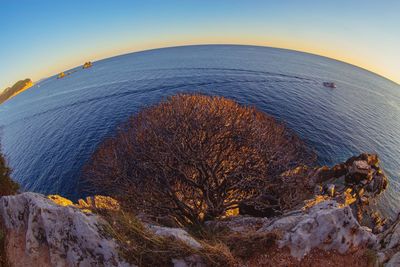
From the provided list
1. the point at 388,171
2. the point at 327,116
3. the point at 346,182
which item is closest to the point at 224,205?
the point at 346,182

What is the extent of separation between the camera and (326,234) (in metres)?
13.4

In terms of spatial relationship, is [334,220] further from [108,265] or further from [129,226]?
[108,265]

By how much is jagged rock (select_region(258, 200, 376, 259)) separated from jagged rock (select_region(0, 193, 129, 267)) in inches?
380

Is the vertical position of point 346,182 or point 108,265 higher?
point 108,265

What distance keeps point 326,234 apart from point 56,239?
16.2 m

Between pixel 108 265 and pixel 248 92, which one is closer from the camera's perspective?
pixel 108 265

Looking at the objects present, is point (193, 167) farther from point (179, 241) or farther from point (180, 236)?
point (179, 241)

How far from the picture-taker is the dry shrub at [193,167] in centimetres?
2823

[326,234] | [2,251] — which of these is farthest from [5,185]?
[326,234]

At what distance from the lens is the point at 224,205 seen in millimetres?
27000

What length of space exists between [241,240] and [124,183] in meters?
26.4

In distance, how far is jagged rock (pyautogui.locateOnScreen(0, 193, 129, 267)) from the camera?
12.2m

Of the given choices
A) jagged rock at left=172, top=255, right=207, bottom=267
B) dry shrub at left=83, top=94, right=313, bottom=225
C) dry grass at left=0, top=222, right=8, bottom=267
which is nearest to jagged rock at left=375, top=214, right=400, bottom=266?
jagged rock at left=172, top=255, right=207, bottom=267

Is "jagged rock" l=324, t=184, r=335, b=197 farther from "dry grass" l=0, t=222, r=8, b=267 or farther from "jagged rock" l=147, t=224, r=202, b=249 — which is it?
"dry grass" l=0, t=222, r=8, b=267
